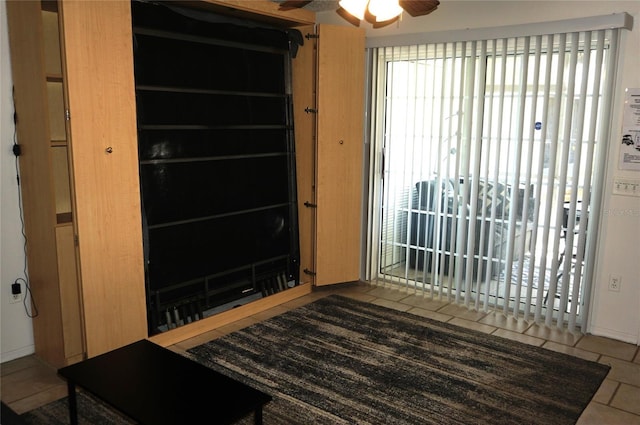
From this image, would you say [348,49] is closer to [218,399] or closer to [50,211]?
[50,211]

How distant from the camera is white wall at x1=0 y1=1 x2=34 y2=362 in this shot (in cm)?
297

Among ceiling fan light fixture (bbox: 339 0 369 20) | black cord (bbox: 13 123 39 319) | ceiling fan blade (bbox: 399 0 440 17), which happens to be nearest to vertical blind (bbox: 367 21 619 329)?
ceiling fan blade (bbox: 399 0 440 17)

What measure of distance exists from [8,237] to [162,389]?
1.58m

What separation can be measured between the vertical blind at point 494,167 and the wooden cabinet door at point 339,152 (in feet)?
0.67

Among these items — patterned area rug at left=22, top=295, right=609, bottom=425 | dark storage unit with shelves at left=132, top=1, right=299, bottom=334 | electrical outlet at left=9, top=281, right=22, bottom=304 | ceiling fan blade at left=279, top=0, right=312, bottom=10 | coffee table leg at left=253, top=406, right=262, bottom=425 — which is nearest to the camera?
coffee table leg at left=253, top=406, right=262, bottom=425

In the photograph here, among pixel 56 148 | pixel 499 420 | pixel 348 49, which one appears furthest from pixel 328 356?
pixel 348 49

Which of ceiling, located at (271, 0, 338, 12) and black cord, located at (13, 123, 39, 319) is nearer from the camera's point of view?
black cord, located at (13, 123, 39, 319)

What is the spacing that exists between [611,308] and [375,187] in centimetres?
200

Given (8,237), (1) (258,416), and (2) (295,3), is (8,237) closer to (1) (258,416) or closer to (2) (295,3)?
(1) (258,416)

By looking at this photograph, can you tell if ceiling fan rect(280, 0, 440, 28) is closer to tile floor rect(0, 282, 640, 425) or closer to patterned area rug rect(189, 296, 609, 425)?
patterned area rug rect(189, 296, 609, 425)

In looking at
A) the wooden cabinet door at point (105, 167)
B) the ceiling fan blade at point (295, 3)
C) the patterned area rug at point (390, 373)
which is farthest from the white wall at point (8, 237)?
the ceiling fan blade at point (295, 3)

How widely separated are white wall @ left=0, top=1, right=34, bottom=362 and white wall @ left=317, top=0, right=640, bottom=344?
3146 mm

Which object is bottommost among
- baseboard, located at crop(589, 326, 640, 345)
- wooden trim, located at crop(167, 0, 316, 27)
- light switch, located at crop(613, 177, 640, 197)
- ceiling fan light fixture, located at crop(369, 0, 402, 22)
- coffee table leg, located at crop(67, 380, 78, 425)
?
baseboard, located at crop(589, 326, 640, 345)

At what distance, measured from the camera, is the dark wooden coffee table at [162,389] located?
202 cm
